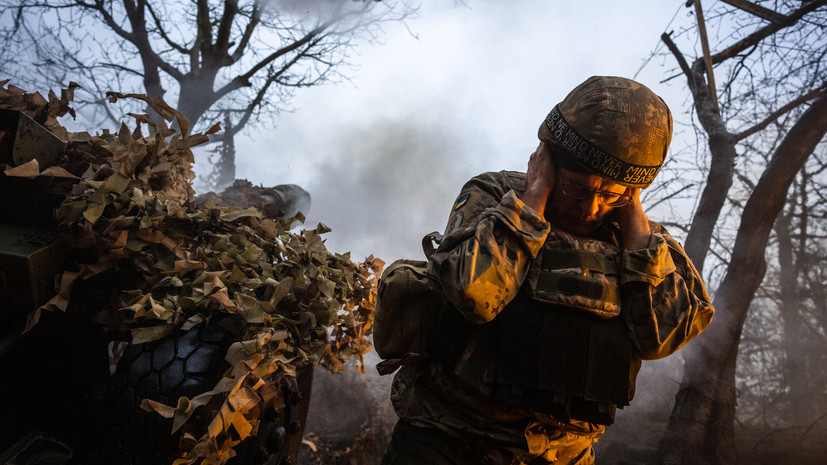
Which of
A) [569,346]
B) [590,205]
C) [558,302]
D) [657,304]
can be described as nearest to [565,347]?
[569,346]

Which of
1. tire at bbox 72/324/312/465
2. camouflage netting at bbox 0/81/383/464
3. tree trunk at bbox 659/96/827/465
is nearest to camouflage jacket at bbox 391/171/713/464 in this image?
camouflage netting at bbox 0/81/383/464

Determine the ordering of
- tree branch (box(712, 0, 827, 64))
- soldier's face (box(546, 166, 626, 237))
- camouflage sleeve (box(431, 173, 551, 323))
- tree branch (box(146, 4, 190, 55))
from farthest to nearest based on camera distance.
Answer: tree branch (box(146, 4, 190, 55)) → tree branch (box(712, 0, 827, 64)) → soldier's face (box(546, 166, 626, 237)) → camouflage sleeve (box(431, 173, 551, 323))

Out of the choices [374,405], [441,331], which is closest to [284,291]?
[441,331]

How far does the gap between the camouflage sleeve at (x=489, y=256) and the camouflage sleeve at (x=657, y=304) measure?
0.32m

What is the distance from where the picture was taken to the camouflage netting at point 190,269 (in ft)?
5.90

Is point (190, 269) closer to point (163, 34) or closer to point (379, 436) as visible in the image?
point (379, 436)

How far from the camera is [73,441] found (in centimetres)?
219

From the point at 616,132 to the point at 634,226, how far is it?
1.19ft

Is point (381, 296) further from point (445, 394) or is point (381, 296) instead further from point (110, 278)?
point (110, 278)

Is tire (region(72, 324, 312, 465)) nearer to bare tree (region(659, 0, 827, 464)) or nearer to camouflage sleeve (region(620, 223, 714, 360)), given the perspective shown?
camouflage sleeve (region(620, 223, 714, 360))

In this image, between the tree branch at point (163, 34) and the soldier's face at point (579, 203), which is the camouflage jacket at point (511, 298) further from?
the tree branch at point (163, 34)

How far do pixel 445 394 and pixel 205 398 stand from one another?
814mm

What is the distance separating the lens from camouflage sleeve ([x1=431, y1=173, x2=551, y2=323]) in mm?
1561

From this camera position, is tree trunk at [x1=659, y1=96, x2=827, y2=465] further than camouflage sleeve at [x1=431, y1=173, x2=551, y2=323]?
Yes
